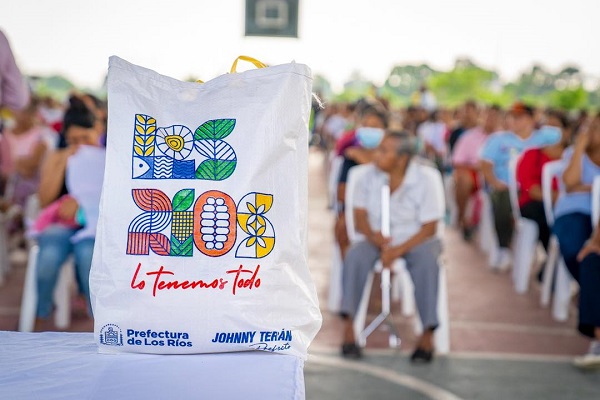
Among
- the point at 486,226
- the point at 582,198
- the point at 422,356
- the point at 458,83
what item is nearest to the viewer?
the point at 422,356

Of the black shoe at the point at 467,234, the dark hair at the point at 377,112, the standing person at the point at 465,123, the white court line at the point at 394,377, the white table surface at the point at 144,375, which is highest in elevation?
the standing person at the point at 465,123

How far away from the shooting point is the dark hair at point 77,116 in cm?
440

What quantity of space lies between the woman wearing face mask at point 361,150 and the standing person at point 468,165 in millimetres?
3120

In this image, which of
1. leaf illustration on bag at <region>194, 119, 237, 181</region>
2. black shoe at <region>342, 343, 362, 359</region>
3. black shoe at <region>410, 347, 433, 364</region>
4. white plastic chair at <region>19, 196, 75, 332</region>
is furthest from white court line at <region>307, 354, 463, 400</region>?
leaf illustration on bag at <region>194, 119, 237, 181</region>

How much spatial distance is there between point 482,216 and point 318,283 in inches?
93.5

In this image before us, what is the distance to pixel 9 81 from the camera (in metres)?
3.80

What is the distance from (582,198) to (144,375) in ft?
13.1

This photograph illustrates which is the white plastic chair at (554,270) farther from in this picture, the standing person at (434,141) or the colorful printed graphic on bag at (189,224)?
the standing person at (434,141)

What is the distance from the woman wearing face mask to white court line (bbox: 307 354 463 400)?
4.07 feet

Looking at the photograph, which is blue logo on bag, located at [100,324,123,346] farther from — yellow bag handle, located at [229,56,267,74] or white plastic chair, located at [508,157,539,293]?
white plastic chair, located at [508,157,539,293]

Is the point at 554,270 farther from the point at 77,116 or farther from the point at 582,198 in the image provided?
the point at 77,116

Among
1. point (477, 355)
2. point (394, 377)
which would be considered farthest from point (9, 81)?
point (477, 355)

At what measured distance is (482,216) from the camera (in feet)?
25.8

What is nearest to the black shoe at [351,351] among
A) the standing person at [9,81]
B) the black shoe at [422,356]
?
the black shoe at [422,356]
